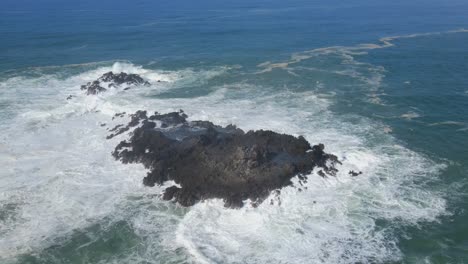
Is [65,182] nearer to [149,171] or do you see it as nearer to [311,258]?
[149,171]

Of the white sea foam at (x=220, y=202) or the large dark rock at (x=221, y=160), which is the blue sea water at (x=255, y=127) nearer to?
the white sea foam at (x=220, y=202)

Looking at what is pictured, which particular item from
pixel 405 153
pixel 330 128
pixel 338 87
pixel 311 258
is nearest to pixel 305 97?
pixel 338 87

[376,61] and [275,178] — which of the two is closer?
[275,178]

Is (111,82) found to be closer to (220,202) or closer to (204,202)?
(204,202)

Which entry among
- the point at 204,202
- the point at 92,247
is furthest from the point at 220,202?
the point at 92,247

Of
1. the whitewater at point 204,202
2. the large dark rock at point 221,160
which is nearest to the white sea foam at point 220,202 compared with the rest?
the whitewater at point 204,202

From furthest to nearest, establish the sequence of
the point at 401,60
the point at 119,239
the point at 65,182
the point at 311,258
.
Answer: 1. the point at 401,60
2. the point at 65,182
3. the point at 119,239
4. the point at 311,258

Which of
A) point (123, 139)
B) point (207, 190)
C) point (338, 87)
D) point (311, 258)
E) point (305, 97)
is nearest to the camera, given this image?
point (311, 258)

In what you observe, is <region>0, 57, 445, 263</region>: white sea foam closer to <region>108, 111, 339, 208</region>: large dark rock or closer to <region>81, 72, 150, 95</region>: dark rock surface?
<region>108, 111, 339, 208</region>: large dark rock
